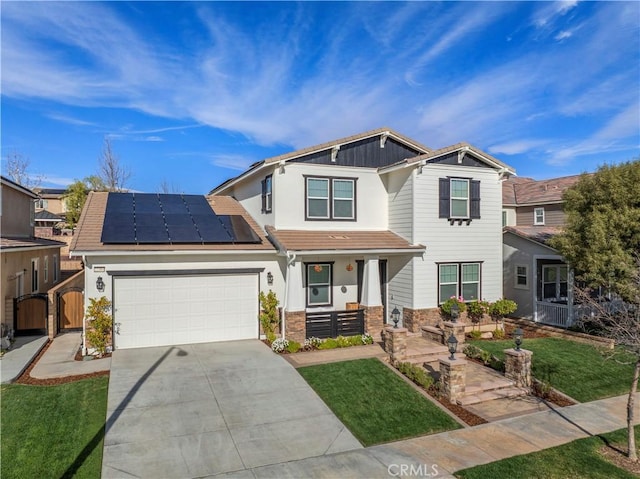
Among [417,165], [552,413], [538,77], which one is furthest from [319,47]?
[552,413]

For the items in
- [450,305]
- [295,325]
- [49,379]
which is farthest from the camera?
[450,305]

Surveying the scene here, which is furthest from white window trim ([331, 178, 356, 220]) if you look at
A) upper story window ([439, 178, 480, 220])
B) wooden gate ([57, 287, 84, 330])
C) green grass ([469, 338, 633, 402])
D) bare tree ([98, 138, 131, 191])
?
bare tree ([98, 138, 131, 191])

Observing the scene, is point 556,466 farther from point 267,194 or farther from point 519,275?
point 519,275

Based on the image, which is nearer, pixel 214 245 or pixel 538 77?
pixel 214 245

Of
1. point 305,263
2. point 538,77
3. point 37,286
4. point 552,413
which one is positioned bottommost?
point 552,413

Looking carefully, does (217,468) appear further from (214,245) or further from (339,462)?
(214,245)

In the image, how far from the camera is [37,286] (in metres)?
18.2

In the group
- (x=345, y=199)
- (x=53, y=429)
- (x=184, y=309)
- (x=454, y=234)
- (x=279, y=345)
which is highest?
(x=345, y=199)

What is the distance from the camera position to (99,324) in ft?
38.5

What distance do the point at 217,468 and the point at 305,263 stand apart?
901cm

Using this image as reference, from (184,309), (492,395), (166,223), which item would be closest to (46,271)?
(166,223)

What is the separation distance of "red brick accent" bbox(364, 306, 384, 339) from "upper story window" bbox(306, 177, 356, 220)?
3675mm

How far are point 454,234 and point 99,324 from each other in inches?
487

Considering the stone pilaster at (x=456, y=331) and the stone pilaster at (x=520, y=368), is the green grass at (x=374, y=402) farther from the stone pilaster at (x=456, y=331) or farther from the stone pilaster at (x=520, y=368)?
the stone pilaster at (x=456, y=331)
